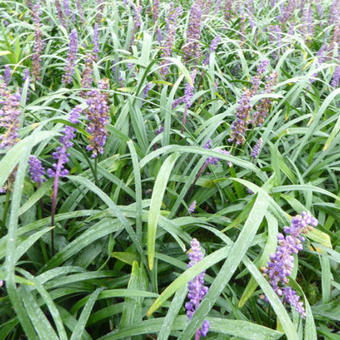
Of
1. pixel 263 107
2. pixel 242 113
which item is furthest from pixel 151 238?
pixel 263 107

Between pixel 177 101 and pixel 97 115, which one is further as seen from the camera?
pixel 177 101

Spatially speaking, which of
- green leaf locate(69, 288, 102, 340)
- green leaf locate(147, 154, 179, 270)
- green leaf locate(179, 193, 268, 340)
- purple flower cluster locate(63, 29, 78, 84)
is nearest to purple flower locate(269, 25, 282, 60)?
purple flower cluster locate(63, 29, 78, 84)

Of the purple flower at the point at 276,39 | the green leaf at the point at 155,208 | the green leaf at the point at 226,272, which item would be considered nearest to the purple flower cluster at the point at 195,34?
the purple flower at the point at 276,39

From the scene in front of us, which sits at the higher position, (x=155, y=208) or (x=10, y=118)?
(x=10, y=118)

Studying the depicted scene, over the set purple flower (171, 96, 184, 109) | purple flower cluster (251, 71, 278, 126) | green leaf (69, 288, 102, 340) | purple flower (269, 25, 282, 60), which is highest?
purple flower (269, 25, 282, 60)

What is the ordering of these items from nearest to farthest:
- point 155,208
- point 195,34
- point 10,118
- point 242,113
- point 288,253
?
1. point 288,253
2. point 10,118
3. point 155,208
4. point 242,113
5. point 195,34

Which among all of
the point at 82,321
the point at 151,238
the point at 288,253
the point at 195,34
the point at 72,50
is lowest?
the point at 82,321

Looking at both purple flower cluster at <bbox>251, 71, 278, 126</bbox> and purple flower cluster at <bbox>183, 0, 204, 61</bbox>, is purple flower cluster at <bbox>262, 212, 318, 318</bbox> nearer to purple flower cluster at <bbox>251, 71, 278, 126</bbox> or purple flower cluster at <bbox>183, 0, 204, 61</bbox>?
purple flower cluster at <bbox>251, 71, 278, 126</bbox>

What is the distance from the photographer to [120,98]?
3.39m

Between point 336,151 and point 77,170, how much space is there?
2365mm

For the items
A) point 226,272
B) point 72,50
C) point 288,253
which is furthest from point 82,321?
point 72,50

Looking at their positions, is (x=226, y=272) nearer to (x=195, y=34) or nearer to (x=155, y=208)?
(x=155, y=208)

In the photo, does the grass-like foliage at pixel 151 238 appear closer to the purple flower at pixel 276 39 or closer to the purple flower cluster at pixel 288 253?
the purple flower cluster at pixel 288 253

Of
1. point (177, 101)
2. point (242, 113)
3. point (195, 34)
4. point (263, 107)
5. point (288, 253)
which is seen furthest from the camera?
point (195, 34)
